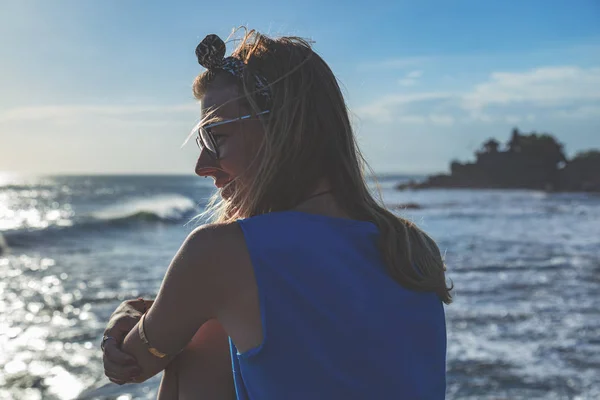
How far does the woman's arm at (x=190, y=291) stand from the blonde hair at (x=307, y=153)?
0.25 m

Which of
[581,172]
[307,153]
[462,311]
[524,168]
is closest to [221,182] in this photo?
[307,153]

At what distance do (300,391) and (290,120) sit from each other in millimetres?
571

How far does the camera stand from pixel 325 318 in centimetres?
119

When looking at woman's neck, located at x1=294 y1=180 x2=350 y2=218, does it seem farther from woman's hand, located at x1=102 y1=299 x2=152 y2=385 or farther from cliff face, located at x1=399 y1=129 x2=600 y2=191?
cliff face, located at x1=399 y1=129 x2=600 y2=191

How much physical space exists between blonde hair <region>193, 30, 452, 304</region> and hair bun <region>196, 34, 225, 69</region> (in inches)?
1.9

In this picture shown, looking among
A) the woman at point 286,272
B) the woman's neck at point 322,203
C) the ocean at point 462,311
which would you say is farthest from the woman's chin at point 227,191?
the ocean at point 462,311

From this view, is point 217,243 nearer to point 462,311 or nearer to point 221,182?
point 221,182

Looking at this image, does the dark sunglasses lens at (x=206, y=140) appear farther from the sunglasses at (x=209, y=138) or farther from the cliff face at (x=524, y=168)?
the cliff face at (x=524, y=168)

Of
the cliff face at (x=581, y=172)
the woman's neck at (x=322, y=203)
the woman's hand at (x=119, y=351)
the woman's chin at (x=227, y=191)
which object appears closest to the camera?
the woman's neck at (x=322, y=203)

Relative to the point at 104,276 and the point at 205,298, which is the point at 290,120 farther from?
the point at 104,276

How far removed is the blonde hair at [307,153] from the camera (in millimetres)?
1350

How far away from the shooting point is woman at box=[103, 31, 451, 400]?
3.83 feet

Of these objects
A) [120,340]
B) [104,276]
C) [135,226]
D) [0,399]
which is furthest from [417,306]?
[135,226]

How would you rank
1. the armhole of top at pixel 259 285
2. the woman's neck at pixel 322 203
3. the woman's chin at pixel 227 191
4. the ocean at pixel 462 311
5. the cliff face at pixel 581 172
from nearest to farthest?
the armhole of top at pixel 259 285, the woman's neck at pixel 322 203, the woman's chin at pixel 227 191, the ocean at pixel 462 311, the cliff face at pixel 581 172
